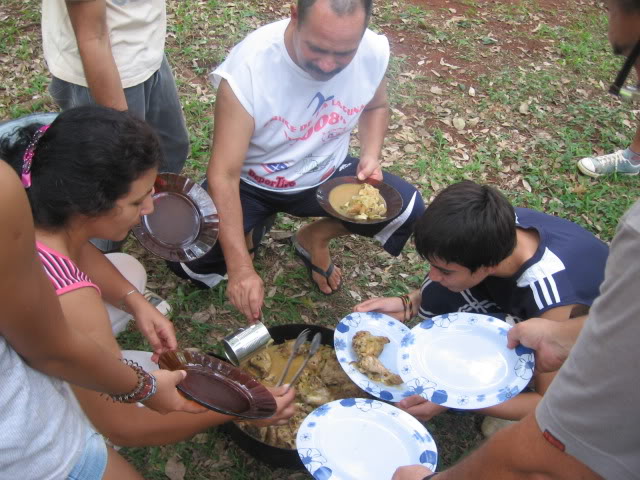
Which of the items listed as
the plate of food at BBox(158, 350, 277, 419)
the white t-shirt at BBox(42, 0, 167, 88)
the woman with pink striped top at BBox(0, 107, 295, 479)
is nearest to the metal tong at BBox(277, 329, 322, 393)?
the plate of food at BBox(158, 350, 277, 419)

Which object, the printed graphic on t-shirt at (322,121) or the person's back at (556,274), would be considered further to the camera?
the printed graphic on t-shirt at (322,121)

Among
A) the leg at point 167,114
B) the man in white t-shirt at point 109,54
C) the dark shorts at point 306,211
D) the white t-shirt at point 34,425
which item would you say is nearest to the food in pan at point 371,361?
the dark shorts at point 306,211

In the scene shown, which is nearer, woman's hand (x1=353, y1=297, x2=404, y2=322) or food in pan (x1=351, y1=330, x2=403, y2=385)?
food in pan (x1=351, y1=330, x2=403, y2=385)

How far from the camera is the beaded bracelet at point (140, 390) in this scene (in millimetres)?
2057

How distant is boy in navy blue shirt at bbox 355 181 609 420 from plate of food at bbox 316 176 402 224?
603mm

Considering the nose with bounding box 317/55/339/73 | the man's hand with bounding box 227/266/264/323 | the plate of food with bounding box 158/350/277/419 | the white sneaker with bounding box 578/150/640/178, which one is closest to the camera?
the plate of food with bounding box 158/350/277/419

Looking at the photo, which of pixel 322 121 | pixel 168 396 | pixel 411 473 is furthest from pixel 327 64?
pixel 411 473

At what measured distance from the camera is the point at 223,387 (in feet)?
8.23

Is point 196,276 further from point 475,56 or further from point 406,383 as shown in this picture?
point 475,56

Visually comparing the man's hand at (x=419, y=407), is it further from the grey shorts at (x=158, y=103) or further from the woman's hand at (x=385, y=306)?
the grey shorts at (x=158, y=103)

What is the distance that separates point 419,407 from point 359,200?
1303 mm

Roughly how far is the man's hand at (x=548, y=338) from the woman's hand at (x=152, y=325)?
1709 mm

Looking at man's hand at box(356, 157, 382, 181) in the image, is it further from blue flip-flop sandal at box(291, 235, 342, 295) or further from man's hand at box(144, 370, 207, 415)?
man's hand at box(144, 370, 207, 415)

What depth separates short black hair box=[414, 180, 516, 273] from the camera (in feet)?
8.74
